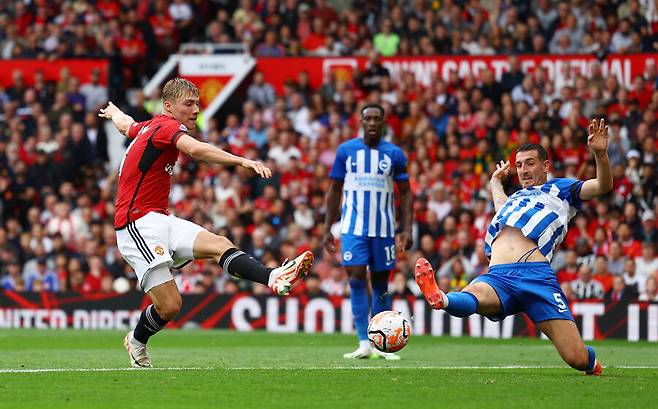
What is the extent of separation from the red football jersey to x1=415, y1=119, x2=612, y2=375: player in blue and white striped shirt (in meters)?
2.47

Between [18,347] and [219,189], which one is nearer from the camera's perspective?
[18,347]

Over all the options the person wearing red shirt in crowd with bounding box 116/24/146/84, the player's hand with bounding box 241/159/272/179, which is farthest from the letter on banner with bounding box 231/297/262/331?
the player's hand with bounding box 241/159/272/179

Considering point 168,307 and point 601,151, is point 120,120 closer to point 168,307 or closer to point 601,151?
point 168,307

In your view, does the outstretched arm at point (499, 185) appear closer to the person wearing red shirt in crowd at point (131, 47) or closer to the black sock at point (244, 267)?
the black sock at point (244, 267)

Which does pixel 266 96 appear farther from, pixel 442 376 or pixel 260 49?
pixel 442 376

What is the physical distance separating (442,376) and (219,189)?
1372 centimetres

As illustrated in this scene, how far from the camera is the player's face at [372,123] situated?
14023 millimetres

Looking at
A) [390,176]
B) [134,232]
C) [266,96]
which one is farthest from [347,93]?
[134,232]

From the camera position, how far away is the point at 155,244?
10.9m

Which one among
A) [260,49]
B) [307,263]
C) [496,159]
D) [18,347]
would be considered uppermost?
[260,49]

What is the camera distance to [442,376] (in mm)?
10547

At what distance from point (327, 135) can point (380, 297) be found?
33.7ft

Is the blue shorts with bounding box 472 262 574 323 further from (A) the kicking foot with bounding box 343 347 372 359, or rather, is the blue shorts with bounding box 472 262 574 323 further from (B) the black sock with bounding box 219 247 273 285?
(A) the kicking foot with bounding box 343 347 372 359

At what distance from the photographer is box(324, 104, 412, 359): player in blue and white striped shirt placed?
14.1m
